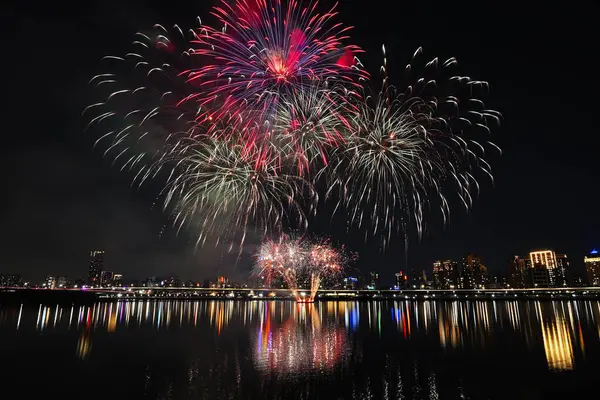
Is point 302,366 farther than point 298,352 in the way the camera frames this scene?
No

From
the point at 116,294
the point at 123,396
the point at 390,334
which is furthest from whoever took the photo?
the point at 116,294

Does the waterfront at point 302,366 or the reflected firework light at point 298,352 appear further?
the reflected firework light at point 298,352

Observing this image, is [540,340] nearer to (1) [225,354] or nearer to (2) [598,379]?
(2) [598,379]

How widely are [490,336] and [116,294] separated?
6843 inches

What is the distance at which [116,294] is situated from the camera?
16738cm

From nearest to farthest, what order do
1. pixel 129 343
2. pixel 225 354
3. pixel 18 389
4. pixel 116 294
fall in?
1. pixel 18 389
2. pixel 225 354
3. pixel 129 343
4. pixel 116 294

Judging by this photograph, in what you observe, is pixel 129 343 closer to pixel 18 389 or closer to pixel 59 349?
pixel 59 349

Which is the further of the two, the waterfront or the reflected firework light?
the reflected firework light

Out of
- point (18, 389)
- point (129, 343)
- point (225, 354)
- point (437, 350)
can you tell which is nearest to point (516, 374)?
point (437, 350)

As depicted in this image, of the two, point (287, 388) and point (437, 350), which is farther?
point (437, 350)

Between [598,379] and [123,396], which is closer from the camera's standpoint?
[123,396]

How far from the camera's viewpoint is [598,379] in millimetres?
14328

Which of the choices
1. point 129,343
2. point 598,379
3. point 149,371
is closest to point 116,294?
point 129,343

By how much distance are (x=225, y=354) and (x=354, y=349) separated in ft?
24.6
